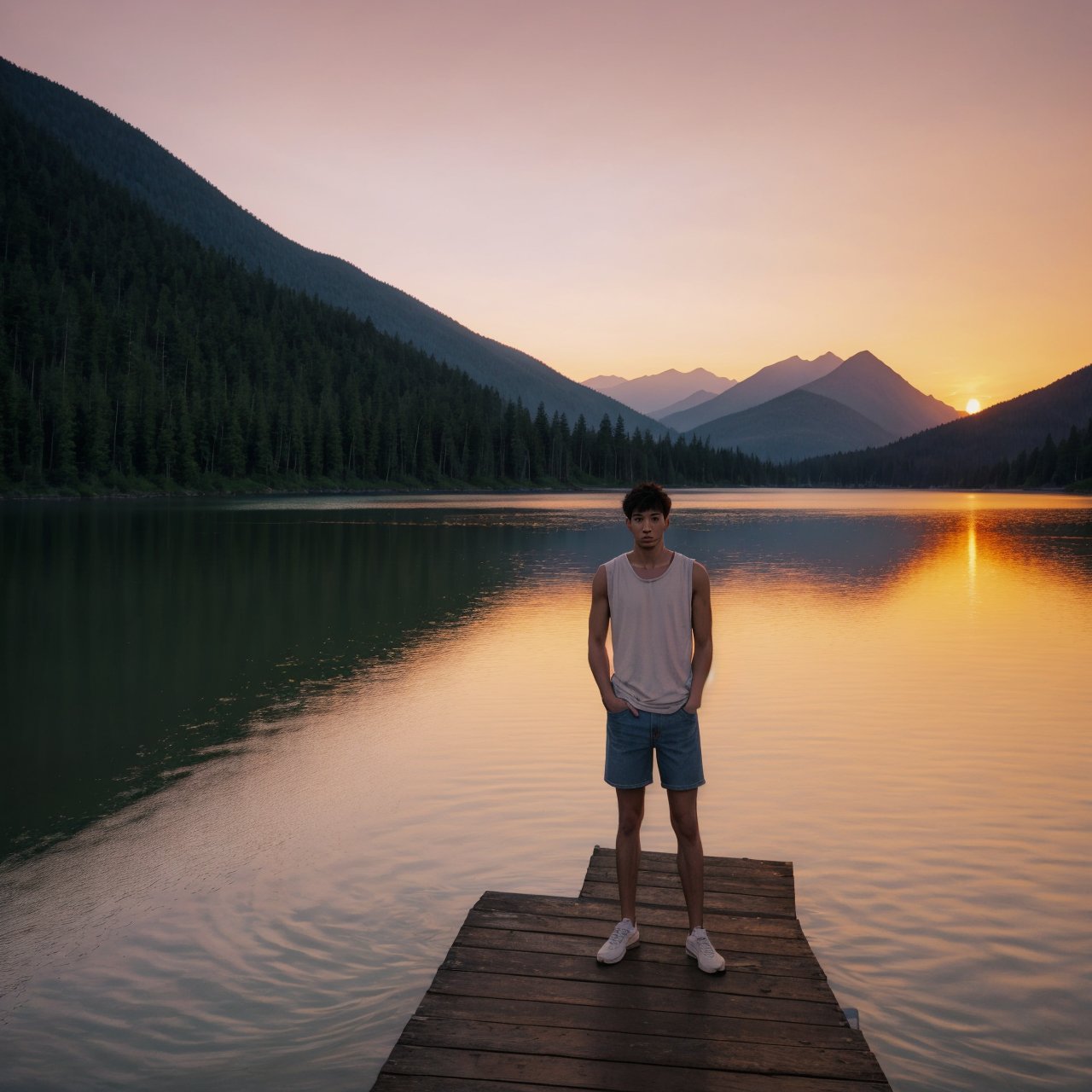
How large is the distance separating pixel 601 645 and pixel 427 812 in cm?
560

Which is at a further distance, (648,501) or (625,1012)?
(648,501)

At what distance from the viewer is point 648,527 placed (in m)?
6.40

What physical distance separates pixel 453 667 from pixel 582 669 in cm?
275

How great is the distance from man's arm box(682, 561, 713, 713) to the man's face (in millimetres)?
322

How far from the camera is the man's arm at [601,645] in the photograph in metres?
6.51

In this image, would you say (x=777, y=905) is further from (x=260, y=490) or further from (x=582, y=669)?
(x=260, y=490)

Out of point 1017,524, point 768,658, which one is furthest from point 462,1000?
point 1017,524

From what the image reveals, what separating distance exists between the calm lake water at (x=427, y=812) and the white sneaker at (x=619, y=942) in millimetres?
1619

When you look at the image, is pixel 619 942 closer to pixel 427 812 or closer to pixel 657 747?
pixel 657 747

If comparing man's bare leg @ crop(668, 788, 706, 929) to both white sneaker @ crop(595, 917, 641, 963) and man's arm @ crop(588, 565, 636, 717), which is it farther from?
man's arm @ crop(588, 565, 636, 717)

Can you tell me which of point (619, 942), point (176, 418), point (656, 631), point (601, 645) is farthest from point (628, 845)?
point (176, 418)

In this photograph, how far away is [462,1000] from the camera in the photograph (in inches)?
234

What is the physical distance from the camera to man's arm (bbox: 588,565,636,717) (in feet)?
21.4

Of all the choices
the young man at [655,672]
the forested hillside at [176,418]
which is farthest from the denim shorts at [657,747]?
the forested hillside at [176,418]
